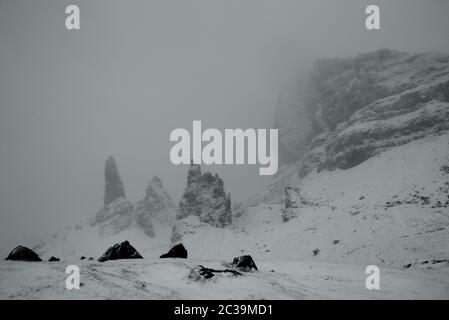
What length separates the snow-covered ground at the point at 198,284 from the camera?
35.8ft

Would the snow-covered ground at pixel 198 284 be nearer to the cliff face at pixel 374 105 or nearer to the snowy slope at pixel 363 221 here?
the snowy slope at pixel 363 221

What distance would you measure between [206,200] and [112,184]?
50.2 m

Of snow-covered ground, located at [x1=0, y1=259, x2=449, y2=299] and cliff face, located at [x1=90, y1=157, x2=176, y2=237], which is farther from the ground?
snow-covered ground, located at [x1=0, y1=259, x2=449, y2=299]

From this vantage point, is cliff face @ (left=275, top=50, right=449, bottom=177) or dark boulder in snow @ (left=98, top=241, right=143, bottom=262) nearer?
dark boulder in snow @ (left=98, top=241, right=143, bottom=262)

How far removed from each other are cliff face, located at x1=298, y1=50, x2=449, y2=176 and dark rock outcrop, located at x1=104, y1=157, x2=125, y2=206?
64810 millimetres

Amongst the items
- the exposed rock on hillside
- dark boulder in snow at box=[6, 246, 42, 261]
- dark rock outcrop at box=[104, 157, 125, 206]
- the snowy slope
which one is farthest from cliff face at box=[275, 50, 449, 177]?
dark rock outcrop at box=[104, 157, 125, 206]

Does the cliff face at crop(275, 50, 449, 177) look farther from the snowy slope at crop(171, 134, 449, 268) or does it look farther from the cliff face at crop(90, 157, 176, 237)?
the cliff face at crop(90, 157, 176, 237)

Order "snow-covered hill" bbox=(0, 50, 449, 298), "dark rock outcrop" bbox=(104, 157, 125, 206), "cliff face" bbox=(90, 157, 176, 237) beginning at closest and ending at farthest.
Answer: "snow-covered hill" bbox=(0, 50, 449, 298) → "cliff face" bbox=(90, 157, 176, 237) → "dark rock outcrop" bbox=(104, 157, 125, 206)

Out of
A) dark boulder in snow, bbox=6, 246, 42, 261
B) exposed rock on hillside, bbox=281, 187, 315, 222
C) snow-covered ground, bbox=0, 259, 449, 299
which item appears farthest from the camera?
exposed rock on hillside, bbox=281, 187, 315, 222

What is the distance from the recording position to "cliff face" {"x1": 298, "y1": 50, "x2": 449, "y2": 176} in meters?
58.4

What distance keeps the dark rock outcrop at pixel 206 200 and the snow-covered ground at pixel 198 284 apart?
44.4 m

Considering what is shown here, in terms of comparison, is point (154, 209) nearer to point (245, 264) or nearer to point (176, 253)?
point (176, 253)

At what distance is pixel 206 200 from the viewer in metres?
63.6
